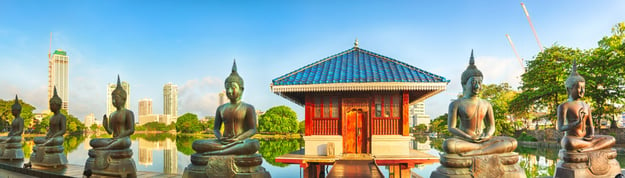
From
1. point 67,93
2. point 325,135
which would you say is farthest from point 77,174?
point 67,93

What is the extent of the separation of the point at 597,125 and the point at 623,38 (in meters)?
6.69

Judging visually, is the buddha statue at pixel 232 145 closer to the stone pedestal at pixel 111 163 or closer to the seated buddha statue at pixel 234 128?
the seated buddha statue at pixel 234 128

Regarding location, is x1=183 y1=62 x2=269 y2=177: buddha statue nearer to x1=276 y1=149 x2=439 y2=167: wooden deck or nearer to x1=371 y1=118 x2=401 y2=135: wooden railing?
x1=276 y1=149 x2=439 y2=167: wooden deck

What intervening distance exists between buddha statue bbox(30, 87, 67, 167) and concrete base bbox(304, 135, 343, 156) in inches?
323

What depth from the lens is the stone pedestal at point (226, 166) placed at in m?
5.55

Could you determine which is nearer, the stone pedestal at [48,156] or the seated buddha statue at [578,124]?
the seated buddha statue at [578,124]

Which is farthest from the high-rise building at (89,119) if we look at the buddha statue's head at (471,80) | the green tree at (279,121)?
the buddha statue's head at (471,80)

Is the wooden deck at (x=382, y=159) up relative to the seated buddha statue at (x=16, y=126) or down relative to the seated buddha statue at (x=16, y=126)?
down

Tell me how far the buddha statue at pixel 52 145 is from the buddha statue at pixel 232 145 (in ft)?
18.3

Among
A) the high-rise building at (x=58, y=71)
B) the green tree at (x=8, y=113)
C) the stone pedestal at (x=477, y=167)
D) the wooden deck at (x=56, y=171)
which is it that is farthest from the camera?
the high-rise building at (x=58, y=71)

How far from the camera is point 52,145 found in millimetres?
9242

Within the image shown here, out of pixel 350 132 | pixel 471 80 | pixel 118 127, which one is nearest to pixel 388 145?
pixel 350 132

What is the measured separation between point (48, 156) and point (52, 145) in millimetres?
280

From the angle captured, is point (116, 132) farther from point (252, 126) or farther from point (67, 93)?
point (67, 93)
